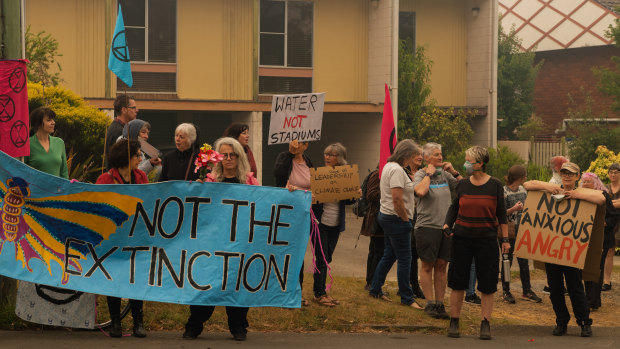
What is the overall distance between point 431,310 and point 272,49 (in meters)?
17.9

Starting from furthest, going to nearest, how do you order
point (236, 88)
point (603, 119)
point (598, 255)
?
point (603, 119) < point (236, 88) < point (598, 255)

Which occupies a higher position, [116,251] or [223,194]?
[223,194]

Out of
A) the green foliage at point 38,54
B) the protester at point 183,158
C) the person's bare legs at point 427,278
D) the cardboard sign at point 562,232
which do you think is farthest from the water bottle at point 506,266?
the green foliage at point 38,54

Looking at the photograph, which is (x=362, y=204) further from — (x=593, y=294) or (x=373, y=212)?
(x=593, y=294)

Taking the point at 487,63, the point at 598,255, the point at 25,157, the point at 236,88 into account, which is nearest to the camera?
the point at 25,157

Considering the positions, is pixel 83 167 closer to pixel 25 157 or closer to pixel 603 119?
pixel 25 157

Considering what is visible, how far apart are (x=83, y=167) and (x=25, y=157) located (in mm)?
1834

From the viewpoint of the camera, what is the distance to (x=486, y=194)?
9188mm

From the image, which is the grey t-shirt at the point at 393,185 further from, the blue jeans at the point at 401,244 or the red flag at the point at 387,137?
the red flag at the point at 387,137

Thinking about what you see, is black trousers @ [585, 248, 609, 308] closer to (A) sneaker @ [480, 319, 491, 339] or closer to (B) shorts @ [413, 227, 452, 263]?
(B) shorts @ [413, 227, 452, 263]

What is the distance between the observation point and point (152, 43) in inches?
1006

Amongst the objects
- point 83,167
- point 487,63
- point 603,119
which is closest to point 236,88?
point 487,63

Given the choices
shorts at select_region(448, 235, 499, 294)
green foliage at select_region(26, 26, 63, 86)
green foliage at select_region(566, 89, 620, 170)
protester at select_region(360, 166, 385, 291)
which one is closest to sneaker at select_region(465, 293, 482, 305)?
protester at select_region(360, 166, 385, 291)

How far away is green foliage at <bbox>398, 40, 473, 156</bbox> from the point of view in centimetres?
2780
